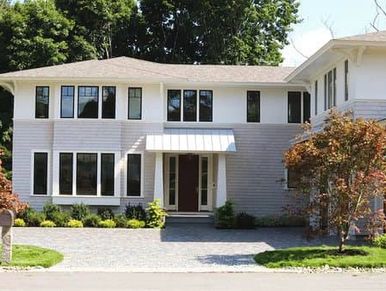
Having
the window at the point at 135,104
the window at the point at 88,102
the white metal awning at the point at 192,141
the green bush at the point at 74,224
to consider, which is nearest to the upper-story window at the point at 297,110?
the white metal awning at the point at 192,141

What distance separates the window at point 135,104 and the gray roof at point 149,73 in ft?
2.51

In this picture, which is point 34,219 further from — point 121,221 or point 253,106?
point 253,106

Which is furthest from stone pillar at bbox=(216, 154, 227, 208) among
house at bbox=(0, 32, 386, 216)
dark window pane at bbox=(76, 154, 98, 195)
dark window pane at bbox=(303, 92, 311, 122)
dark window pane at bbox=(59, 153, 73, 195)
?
dark window pane at bbox=(59, 153, 73, 195)

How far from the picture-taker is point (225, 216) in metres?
24.0

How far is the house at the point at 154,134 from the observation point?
2514cm

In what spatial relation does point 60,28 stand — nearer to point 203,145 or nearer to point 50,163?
point 50,163

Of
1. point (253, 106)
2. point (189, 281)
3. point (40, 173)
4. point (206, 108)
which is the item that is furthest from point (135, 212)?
point (189, 281)

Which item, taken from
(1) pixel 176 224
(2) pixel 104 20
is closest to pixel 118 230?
(1) pixel 176 224

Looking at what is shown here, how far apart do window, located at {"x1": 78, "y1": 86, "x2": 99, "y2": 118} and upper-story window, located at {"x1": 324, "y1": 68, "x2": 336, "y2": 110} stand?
888 centimetres

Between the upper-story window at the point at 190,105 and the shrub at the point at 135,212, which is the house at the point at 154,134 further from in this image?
the shrub at the point at 135,212

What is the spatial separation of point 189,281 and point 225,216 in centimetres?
1217

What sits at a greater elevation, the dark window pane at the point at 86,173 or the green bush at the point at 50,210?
the dark window pane at the point at 86,173

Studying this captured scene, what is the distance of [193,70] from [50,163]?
287 inches

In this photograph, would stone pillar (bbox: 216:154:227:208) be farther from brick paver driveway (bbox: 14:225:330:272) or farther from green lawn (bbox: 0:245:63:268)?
green lawn (bbox: 0:245:63:268)
